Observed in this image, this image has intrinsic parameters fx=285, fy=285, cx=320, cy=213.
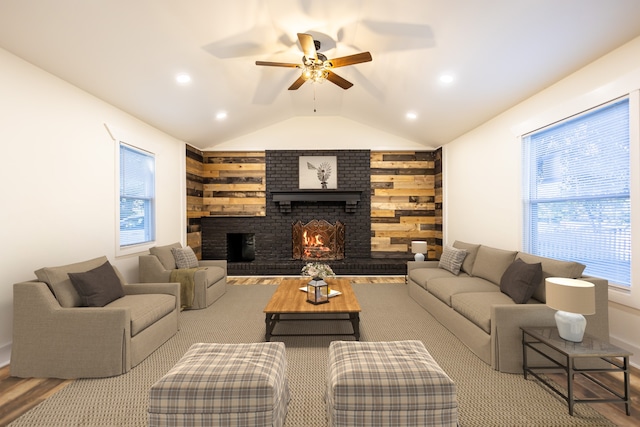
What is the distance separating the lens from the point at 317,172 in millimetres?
6348

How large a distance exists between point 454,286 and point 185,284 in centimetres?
351

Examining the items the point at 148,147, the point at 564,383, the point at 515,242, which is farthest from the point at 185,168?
the point at 564,383

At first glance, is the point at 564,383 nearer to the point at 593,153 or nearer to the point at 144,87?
the point at 593,153

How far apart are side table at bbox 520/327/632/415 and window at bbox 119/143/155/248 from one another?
488 cm

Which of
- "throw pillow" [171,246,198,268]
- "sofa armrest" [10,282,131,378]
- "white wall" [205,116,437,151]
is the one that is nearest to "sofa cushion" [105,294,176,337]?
"sofa armrest" [10,282,131,378]

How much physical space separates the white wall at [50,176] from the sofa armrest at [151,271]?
0.34 m

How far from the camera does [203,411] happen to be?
1.46 metres

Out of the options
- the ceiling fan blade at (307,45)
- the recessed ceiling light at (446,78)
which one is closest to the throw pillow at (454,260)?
the recessed ceiling light at (446,78)

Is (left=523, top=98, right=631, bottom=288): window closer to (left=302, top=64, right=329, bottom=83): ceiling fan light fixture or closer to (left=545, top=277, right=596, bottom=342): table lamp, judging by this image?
(left=545, top=277, right=596, bottom=342): table lamp

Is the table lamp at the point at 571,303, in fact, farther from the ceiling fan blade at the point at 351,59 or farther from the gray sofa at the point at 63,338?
the gray sofa at the point at 63,338

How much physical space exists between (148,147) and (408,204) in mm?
5192

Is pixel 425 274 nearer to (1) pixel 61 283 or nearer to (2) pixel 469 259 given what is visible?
(2) pixel 469 259

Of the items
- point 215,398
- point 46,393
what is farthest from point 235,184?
point 215,398

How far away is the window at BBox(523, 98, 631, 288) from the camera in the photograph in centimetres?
264
